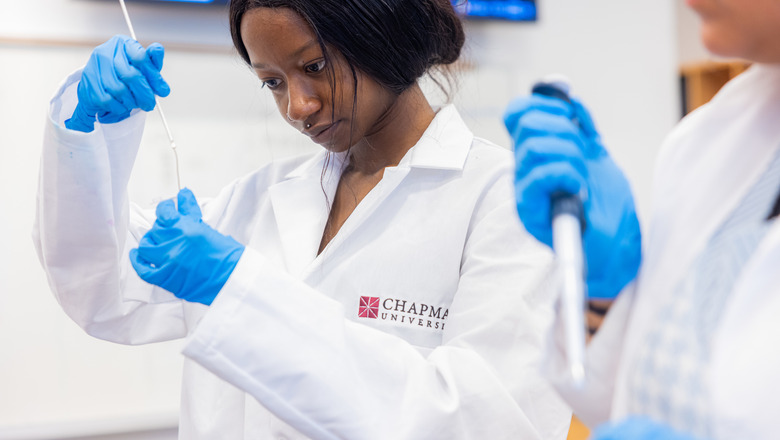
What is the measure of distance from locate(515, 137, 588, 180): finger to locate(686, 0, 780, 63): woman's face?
0.44ft

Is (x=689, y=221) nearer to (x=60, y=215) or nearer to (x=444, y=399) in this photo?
(x=444, y=399)

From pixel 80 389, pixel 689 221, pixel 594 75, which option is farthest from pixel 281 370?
pixel 594 75

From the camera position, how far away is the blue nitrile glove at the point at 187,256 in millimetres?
844

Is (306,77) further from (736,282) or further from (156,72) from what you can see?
(736,282)

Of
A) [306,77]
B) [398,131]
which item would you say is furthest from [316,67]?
[398,131]

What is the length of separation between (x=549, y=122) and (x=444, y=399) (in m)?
0.36

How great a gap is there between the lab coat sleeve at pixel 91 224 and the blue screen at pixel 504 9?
4.77 feet

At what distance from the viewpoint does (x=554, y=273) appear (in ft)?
2.83

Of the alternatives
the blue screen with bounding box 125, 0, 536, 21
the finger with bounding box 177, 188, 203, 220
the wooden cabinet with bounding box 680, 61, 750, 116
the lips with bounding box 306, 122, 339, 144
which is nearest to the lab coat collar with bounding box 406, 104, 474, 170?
the lips with bounding box 306, 122, 339, 144

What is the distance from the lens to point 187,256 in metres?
0.84

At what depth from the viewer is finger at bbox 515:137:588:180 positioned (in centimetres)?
60

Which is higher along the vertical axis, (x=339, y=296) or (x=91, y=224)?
(x=91, y=224)

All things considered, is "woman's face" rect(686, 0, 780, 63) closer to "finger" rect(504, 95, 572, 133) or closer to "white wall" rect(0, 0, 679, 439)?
"finger" rect(504, 95, 572, 133)

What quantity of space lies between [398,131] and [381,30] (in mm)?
179
